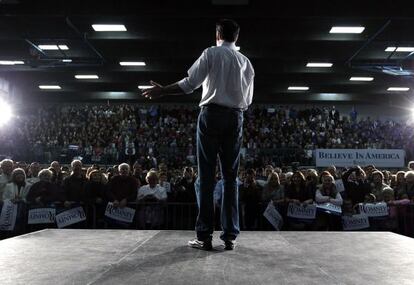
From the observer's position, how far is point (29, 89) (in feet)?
75.6

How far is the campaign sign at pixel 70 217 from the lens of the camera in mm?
7137

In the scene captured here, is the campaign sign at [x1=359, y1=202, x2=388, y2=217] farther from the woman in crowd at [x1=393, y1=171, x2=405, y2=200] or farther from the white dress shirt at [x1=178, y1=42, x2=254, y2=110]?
the white dress shirt at [x1=178, y1=42, x2=254, y2=110]

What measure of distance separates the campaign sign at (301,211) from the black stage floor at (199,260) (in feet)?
11.9

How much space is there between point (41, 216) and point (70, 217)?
50cm

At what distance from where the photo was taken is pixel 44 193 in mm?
7504

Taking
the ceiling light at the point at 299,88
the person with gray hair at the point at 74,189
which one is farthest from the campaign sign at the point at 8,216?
the ceiling light at the point at 299,88

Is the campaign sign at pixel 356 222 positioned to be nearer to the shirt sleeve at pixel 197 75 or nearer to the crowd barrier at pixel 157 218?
the crowd barrier at pixel 157 218

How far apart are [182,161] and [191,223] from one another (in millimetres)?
9117

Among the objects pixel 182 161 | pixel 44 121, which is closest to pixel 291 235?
pixel 182 161

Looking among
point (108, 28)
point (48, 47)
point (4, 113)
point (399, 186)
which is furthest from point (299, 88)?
point (4, 113)

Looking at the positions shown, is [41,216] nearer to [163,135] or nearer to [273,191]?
[273,191]

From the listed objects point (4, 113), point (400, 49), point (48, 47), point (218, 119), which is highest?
point (48, 47)

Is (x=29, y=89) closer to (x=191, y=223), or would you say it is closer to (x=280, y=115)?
(x=280, y=115)

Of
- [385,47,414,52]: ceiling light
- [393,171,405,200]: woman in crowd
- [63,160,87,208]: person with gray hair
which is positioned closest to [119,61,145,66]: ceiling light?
[385,47,414,52]: ceiling light
